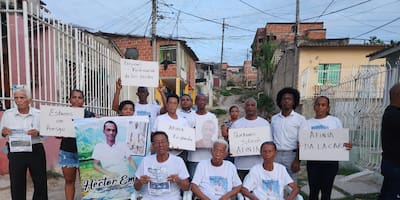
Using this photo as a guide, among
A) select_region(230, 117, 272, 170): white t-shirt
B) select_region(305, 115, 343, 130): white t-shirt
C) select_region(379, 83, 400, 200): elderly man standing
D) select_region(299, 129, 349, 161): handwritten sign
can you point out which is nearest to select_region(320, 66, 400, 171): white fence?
select_region(305, 115, 343, 130): white t-shirt

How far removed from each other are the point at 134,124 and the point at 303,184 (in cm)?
372

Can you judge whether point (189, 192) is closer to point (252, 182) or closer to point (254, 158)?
point (252, 182)

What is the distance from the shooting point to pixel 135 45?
18594 millimetres

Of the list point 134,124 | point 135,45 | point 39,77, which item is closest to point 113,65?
point 39,77

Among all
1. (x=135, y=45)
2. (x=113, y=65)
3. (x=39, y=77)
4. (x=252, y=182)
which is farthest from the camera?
(x=135, y=45)

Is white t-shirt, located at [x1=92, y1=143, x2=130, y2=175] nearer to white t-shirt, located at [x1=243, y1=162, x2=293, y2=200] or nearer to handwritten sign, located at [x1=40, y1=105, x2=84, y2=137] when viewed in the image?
handwritten sign, located at [x1=40, y1=105, x2=84, y2=137]

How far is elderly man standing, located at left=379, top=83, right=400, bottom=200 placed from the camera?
8.94 ft

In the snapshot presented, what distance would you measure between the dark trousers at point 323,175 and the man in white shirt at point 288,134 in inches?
7.1

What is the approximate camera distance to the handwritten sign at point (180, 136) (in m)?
3.42

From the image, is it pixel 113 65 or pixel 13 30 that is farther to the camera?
pixel 113 65

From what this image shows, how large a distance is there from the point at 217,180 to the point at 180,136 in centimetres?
67

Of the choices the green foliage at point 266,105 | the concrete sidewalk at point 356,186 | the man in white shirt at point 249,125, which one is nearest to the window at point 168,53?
the green foliage at point 266,105

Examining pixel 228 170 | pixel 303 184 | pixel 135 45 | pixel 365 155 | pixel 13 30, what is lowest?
pixel 303 184

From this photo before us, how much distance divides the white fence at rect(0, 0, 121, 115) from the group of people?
48.1 inches
